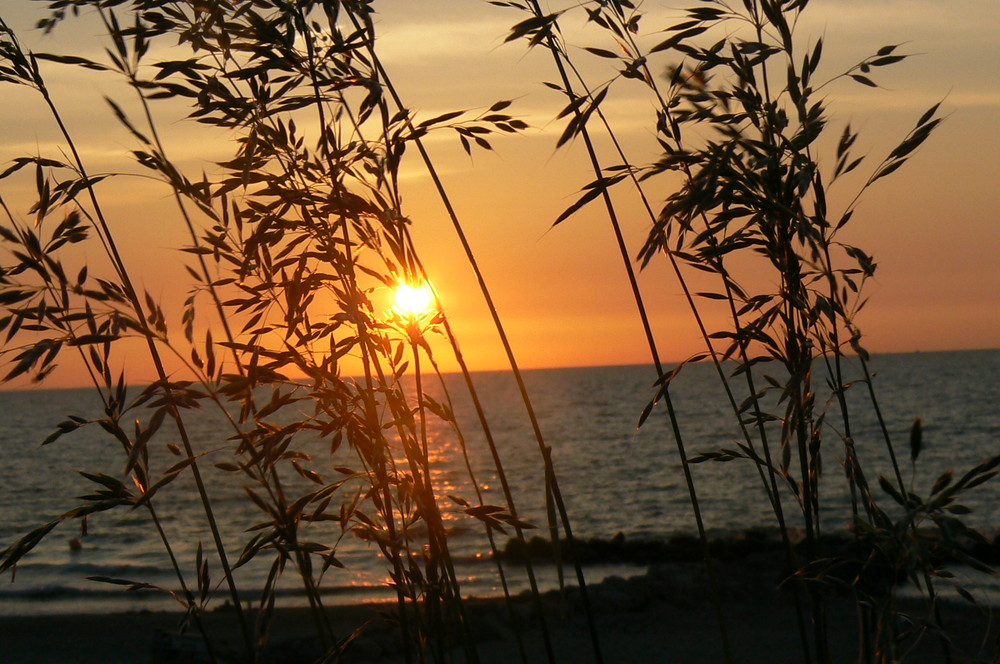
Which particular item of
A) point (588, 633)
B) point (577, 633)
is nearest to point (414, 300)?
point (577, 633)

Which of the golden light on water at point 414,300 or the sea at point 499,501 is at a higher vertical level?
the golden light on water at point 414,300

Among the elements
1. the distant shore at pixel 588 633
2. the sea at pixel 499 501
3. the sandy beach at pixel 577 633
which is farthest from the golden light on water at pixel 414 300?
the distant shore at pixel 588 633

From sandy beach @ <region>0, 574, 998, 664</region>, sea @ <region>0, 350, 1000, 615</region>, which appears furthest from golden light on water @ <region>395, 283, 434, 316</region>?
sandy beach @ <region>0, 574, 998, 664</region>

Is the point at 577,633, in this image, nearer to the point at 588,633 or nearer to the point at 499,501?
the point at 588,633

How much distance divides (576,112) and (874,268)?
2.48 ft

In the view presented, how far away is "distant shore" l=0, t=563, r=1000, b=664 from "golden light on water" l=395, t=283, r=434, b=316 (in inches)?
210

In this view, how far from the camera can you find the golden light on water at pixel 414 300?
221 cm

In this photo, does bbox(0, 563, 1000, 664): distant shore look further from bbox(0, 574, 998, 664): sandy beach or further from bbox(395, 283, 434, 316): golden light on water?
bbox(395, 283, 434, 316): golden light on water

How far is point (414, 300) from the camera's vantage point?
2230mm

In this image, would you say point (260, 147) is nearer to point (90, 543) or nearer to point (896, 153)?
point (896, 153)

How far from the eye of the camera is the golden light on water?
221cm

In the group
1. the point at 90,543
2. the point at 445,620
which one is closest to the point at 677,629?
the point at 445,620

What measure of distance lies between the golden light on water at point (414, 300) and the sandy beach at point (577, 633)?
4.88 m

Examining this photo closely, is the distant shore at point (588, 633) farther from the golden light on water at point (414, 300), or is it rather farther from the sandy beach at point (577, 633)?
the golden light on water at point (414, 300)
